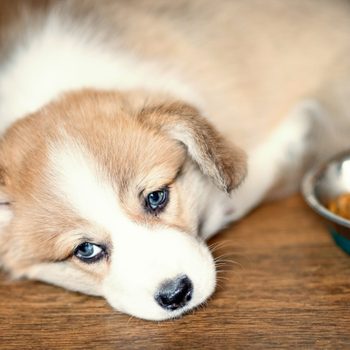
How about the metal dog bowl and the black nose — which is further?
the metal dog bowl

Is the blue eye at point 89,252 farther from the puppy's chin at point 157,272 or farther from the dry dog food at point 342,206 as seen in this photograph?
the dry dog food at point 342,206

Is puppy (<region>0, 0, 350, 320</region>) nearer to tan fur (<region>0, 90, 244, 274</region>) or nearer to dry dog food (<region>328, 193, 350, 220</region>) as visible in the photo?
tan fur (<region>0, 90, 244, 274</region>)

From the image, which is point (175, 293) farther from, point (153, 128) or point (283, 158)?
point (283, 158)

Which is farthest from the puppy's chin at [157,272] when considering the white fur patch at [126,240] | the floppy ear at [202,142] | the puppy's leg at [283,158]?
the puppy's leg at [283,158]

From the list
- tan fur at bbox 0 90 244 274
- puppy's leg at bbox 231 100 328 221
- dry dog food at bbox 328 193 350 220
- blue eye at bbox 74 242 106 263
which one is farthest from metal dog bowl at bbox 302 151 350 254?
blue eye at bbox 74 242 106 263

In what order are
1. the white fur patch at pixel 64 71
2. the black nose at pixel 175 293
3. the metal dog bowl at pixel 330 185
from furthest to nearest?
the white fur patch at pixel 64 71
the metal dog bowl at pixel 330 185
the black nose at pixel 175 293

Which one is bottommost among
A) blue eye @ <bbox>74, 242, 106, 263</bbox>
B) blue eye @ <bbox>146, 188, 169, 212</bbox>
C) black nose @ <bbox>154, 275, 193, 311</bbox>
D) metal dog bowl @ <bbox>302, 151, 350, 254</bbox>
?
blue eye @ <bbox>74, 242, 106, 263</bbox>

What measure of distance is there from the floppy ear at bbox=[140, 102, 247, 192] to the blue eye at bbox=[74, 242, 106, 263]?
0.40 meters

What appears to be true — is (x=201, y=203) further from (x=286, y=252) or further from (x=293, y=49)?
(x=293, y=49)

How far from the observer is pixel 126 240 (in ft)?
6.05

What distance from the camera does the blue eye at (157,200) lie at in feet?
6.31

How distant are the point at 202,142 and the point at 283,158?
738mm

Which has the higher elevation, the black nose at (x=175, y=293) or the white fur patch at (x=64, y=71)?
the white fur patch at (x=64, y=71)

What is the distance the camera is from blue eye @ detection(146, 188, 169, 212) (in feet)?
6.31
